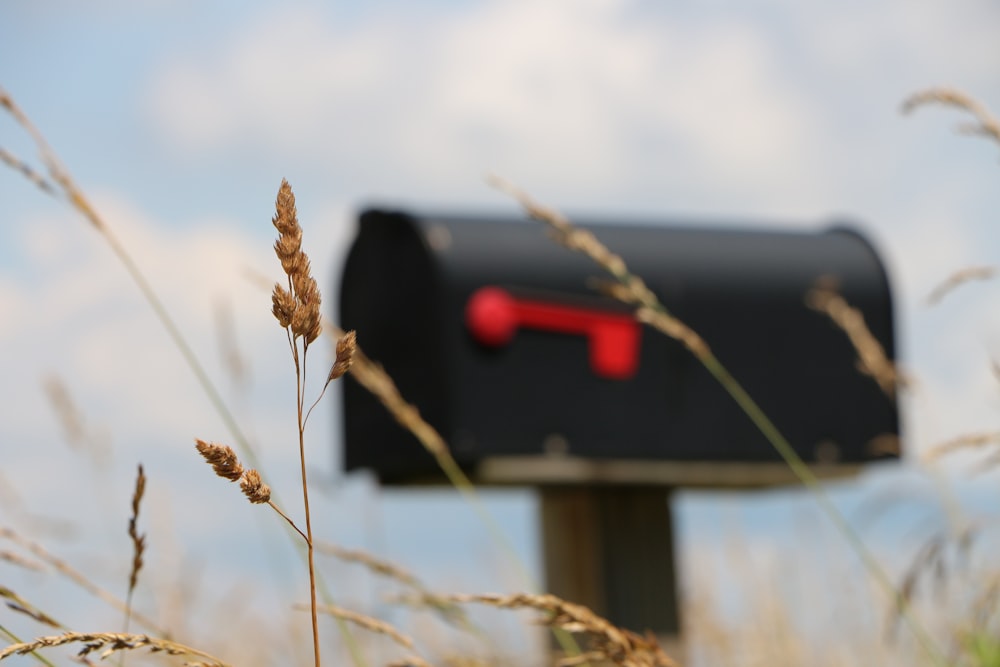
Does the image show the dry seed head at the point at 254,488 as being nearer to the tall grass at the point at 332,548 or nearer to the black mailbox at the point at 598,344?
the tall grass at the point at 332,548

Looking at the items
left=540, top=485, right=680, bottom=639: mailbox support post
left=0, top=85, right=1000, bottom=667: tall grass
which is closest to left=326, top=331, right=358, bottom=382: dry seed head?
left=0, top=85, right=1000, bottom=667: tall grass

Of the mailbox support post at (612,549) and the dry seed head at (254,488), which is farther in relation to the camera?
the mailbox support post at (612,549)

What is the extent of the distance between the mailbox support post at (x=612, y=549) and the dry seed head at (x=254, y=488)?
4.10 m

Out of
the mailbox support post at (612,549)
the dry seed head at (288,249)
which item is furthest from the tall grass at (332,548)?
the mailbox support post at (612,549)

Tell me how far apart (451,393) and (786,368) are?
1.19 metres

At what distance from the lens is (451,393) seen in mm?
4016

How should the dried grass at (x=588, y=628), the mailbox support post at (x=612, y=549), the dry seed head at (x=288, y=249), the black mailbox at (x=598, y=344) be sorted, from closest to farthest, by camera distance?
the dry seed head at (x=288, y=249) → the dried grass at (x=588, y=628) → the black mailbox at (x=598, y=344) → the mailbox support post at (x=612, y=549)

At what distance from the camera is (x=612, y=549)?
463 cm

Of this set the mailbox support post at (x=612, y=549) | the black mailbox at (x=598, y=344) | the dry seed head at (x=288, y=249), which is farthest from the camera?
the mailbox support post at (x=612, y=549)

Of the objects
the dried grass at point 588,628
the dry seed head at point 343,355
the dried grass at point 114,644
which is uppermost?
the dry seed head at point 343,355

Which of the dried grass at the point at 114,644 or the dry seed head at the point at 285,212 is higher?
the dry seed head at the point at 285,212

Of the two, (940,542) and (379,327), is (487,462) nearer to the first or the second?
(379,327)

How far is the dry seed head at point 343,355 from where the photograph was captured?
52 cm

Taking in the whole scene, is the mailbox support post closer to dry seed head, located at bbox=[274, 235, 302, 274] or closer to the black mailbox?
the black mailbox
